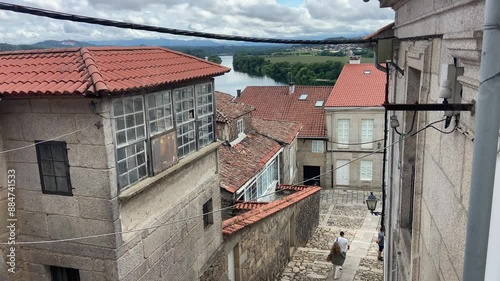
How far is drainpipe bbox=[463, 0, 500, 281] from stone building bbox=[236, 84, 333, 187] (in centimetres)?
2255

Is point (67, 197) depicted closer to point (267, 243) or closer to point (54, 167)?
point (54, 167)

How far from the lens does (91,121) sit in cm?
575

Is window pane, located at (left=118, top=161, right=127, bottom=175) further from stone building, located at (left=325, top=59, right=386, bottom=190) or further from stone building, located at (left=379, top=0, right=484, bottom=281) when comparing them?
stone building, located at (left=325, top=59, right=386, bottom=190)

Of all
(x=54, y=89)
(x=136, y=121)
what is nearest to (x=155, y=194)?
(x=136, y=121)

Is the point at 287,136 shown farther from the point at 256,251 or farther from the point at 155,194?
the point at 155,194

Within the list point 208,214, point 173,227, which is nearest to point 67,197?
point 173,227

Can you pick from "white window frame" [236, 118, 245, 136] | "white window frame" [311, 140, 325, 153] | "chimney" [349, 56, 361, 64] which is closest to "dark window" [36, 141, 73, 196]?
"white window frame" [236, 118, 245, 136]

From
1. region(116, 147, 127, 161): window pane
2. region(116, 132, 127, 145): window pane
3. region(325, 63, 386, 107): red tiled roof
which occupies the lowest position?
region(325, 63, 386, 107): red tiled roof

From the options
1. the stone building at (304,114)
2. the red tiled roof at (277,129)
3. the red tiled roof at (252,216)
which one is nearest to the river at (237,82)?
the stone building at (304,114)

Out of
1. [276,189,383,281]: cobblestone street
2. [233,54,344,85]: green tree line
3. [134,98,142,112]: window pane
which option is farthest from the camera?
[233,54,344,85]: green tree line

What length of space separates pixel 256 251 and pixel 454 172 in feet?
29.8

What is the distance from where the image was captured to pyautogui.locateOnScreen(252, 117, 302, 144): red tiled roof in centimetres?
2058

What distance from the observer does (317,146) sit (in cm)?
2627

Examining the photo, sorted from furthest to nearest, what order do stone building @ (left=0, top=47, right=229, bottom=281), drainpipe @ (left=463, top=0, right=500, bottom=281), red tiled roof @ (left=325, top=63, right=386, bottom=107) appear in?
red tiled roof @ (left=325, top=63, right=386, bottom=107) < stone building @ (left=0, top=47, right=229, bottom=281) < drainpipe @ (left=463, top=0, right=500, bottom=281)
